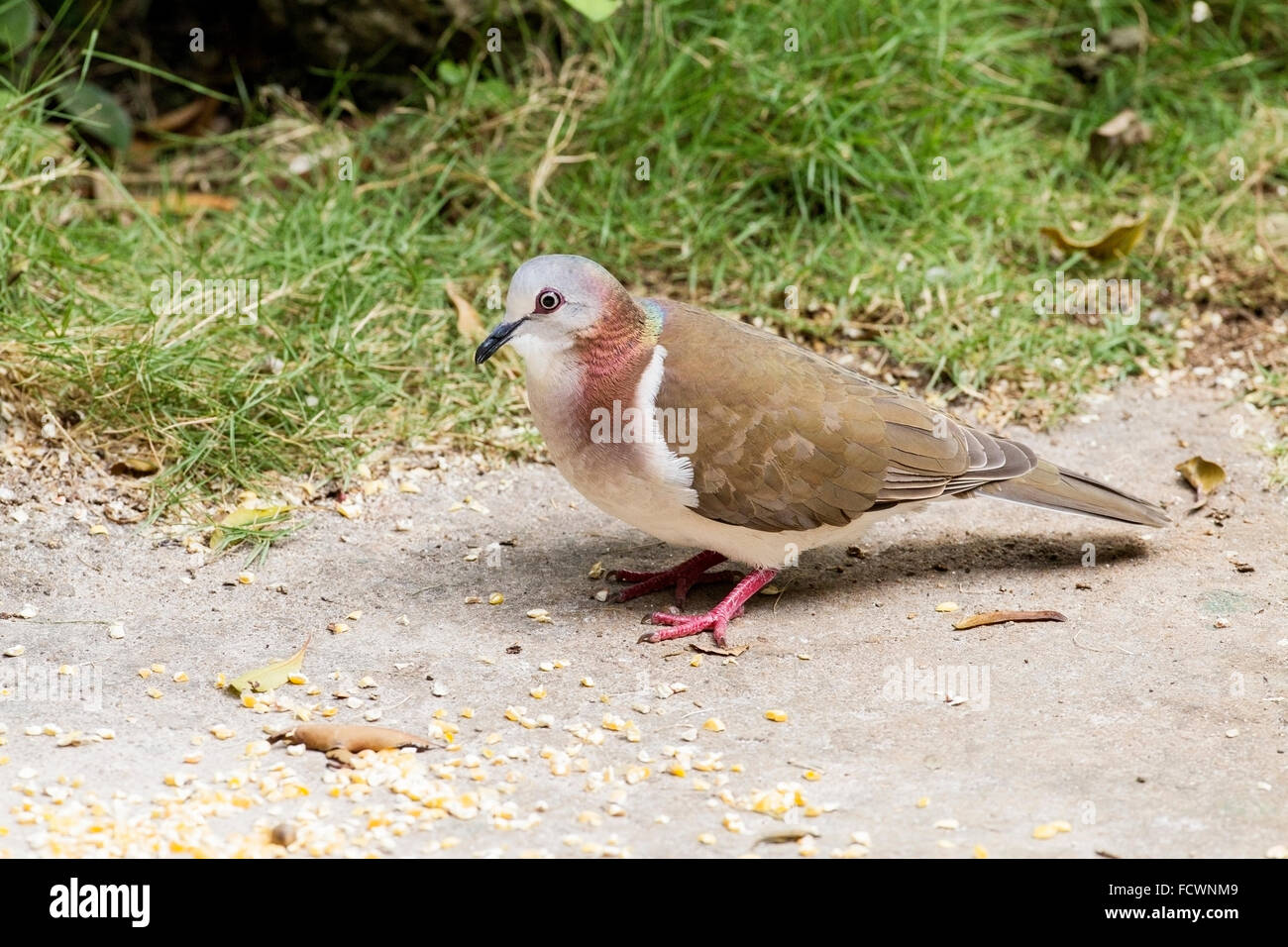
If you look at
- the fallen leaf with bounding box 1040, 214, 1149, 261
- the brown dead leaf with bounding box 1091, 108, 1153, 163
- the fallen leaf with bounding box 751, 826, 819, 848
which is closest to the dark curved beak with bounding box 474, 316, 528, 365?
the fallen leaf with bounding box 751, 826, 819, 848

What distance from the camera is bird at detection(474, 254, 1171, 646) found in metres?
4.02

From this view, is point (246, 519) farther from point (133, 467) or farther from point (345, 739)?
point (345, 739)

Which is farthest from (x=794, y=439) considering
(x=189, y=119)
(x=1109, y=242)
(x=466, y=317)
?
(x=189, y=119)

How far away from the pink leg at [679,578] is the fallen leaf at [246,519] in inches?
43.6

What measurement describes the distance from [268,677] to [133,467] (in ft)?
4.41

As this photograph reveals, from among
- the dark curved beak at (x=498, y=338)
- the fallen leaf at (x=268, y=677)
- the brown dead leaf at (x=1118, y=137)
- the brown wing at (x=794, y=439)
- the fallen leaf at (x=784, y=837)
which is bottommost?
the fallen leaf at (x=784, y=837)

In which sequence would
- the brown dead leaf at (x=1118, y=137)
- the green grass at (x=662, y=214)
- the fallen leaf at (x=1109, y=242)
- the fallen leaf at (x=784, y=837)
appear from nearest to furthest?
1. the fallen leaf at (x=784, y=837)
2. the green grass at (x=662, y=214)
3. the fallen leaf at (x=1109, y=242)
4. the brown dead leaf at (x=1118, y=137)

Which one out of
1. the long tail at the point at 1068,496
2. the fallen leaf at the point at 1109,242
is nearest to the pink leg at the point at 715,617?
the long tail at the point at 1068,496

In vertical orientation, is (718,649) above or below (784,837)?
above

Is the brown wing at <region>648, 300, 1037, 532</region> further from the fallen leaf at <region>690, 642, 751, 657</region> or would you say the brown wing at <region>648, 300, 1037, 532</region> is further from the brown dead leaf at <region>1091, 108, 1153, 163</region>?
the brown dead leaf at <region>1091, 108, 1153, 163</region>

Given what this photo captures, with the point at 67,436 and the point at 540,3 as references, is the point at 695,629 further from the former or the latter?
the point at 540,3

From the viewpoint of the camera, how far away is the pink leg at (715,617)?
416 cm

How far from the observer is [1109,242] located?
20.1 ft

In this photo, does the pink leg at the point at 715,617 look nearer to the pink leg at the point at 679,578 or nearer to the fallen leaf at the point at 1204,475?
the pink leg at the point at 679,578
